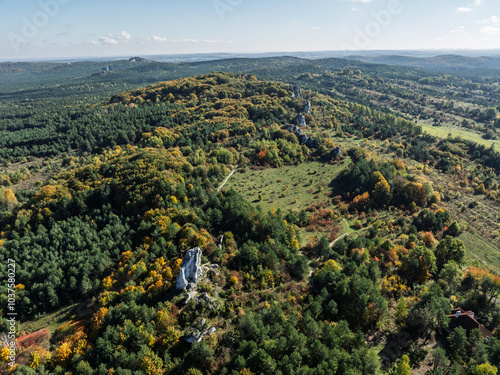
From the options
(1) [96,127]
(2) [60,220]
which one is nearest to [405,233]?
(2) [60,220]

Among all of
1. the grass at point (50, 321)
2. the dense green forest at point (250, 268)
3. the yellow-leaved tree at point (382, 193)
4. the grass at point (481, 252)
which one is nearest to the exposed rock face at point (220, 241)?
the dense green forest at point (250, 268)

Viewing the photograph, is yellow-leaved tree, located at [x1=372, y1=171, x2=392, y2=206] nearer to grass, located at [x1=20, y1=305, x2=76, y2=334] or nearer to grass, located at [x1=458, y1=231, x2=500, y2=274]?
grass, located at [x1=458, y1=231, x2=500, y2=274]

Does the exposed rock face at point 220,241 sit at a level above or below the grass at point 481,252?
above

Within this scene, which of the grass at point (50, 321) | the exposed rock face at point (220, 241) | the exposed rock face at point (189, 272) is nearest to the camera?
the exposed rock face at point (189, 272)

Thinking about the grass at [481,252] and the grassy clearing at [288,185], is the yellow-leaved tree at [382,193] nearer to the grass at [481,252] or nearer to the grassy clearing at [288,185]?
the grassy clearing at [288,185]

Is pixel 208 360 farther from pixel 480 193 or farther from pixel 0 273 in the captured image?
pixel 480 193

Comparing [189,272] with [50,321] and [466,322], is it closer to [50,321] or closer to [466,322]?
[50,321]

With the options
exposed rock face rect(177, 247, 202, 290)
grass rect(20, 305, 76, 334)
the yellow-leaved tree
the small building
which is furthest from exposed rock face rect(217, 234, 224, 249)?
the yellow-leaved tree
